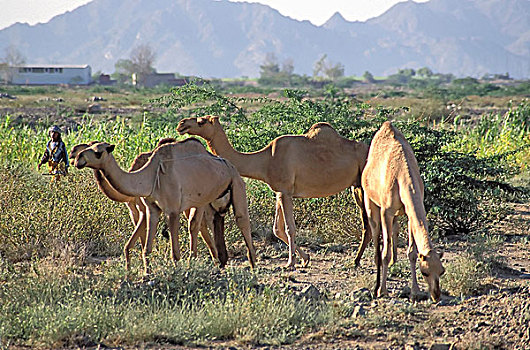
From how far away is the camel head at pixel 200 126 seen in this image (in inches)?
387

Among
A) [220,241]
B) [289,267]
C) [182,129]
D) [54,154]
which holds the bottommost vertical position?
[289,267]

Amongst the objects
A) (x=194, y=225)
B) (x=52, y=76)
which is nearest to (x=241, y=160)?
(x=194, y=225)

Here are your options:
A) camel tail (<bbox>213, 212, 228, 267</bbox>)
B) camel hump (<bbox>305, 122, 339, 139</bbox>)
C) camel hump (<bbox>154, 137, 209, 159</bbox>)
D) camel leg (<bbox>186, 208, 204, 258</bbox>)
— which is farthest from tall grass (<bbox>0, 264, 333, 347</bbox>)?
camel hump (<bbox>305, 122, 339, 139</bbox>)

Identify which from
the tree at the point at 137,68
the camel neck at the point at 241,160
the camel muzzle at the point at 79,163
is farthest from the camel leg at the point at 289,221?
the tree at the point at 137,68

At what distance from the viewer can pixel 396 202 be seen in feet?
26.7

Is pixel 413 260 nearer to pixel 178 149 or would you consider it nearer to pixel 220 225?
pixel 220 225

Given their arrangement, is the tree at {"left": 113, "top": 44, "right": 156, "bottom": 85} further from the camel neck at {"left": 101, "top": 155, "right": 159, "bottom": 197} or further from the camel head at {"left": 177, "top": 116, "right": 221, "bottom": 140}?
the camel neck at {"left": 101, "top": 155, "right": 159, "bottom": 197}

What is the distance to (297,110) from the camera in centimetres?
1308

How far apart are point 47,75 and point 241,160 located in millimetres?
121656

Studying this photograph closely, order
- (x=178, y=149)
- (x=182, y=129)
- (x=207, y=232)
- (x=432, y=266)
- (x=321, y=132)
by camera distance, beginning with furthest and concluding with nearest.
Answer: (x=321, y=132), (x=207, y=232), (x=182, y=129), (x=178, y=149), (x=432, y=266)

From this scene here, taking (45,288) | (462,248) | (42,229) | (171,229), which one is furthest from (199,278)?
(462,248)

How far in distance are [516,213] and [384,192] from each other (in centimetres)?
659

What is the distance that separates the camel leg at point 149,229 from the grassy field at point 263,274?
0.19 metres

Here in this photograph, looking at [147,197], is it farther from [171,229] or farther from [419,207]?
[419,207]
